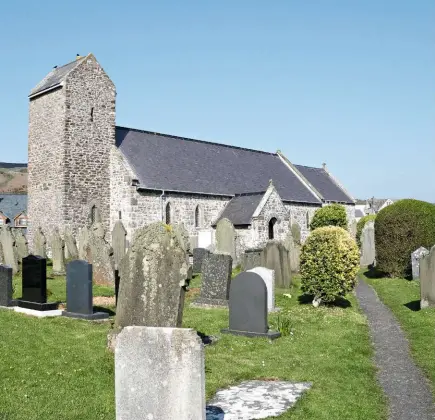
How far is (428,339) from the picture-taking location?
10.2 metres

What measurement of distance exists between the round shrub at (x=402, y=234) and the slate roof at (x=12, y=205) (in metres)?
53.2

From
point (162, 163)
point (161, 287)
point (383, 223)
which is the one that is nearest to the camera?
point (161, 287)

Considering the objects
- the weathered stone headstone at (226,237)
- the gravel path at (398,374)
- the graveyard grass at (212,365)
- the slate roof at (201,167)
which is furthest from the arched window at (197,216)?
the graveyard grass at (212,365)

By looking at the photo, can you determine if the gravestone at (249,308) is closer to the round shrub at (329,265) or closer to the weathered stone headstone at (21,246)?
the round shrub at (329,265)

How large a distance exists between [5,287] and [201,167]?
2337 centimetres

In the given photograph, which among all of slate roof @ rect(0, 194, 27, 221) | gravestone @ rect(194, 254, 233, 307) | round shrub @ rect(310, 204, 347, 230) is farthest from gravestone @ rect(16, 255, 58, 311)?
slate roof @ rect(0, 194, 27, 221)

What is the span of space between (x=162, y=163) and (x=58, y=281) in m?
15.1

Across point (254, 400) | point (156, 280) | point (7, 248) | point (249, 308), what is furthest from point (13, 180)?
point (254, 400)

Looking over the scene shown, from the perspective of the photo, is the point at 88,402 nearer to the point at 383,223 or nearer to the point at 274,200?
the point at 383,223

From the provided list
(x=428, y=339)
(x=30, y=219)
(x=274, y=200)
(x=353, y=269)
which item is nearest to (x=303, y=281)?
(x=353, y=269)

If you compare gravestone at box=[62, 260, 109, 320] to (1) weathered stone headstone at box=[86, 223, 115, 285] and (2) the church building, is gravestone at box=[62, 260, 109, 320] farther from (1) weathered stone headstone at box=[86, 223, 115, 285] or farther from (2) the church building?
(2) the church building

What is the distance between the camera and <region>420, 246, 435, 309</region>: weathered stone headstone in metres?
12.8

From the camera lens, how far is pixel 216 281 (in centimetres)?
1385

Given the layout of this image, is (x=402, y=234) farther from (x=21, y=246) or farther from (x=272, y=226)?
(x=21, y=246)
